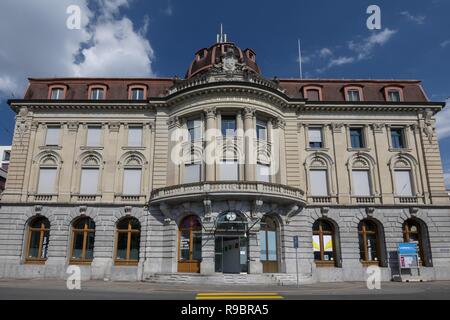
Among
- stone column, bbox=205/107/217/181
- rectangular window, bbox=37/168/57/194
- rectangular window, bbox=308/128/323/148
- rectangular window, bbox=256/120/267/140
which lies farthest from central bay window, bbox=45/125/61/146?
rectangular window, bbox=308/128/323/148

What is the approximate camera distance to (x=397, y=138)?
107 ft

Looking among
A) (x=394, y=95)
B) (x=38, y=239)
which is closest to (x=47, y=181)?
(x=38, y=239)

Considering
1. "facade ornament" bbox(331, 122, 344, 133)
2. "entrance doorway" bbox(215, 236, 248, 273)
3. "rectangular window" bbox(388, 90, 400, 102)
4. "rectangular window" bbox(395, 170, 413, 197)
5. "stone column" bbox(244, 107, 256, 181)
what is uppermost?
"rectangular window" bbox(388, 90, 400, 102)

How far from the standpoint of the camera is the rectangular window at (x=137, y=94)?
3278 centimetres

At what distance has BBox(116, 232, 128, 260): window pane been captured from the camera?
94.9 ft

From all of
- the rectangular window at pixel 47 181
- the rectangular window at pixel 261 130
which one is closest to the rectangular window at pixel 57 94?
the rectangular window at pixel 47 181

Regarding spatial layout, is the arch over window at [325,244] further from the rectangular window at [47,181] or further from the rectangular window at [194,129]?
the rectangular window at [47,181]

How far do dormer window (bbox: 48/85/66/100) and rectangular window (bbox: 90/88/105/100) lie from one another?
2.65 m

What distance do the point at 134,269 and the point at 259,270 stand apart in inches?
395

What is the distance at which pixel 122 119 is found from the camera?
105ft

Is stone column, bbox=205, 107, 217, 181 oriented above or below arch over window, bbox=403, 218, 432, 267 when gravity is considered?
above

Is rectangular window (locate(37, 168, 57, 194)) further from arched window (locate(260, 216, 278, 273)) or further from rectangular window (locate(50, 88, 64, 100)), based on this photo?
arched window (locate(260, 216, 278, 273))

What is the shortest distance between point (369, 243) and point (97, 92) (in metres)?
28.5

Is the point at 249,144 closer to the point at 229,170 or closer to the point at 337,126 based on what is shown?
the point at 229,170
